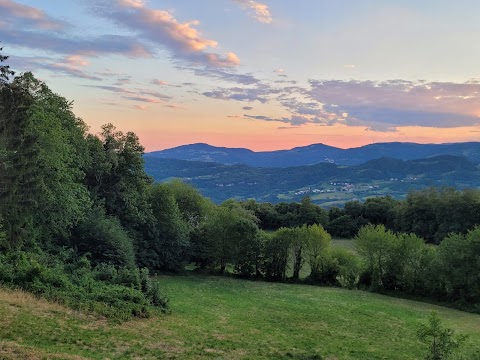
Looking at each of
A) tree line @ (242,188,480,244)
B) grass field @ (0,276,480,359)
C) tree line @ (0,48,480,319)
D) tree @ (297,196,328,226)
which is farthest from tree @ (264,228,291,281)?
tree @ (297,196,328,226)

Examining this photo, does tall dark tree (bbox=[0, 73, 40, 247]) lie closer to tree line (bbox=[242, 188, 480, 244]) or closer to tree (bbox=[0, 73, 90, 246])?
tree (bbox=[0, 73, 90, 246])

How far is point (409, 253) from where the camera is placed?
193 ft

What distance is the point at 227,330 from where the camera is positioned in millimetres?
26078

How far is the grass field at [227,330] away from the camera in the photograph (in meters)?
17.4

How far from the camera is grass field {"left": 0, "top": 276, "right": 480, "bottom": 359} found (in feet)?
57.0

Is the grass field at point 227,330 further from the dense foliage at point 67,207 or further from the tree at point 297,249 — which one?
the tree at point 297,249

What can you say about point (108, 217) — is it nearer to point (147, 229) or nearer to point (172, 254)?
point (147, 229)

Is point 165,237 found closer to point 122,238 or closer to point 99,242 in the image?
point 122,238

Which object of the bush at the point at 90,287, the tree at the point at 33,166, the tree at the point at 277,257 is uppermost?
the tree at the point at 33,166

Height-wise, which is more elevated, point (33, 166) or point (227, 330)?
point (33, 166)

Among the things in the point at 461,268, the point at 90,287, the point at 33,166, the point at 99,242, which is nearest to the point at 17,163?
the point at 33,166

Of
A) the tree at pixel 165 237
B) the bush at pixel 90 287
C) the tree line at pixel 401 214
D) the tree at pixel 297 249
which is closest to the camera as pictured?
the bush at pixel 90 287

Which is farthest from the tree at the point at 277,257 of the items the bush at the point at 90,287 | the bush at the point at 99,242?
the bush at the point at 90,287

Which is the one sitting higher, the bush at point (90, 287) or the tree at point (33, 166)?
the tree at point (33, 166)
